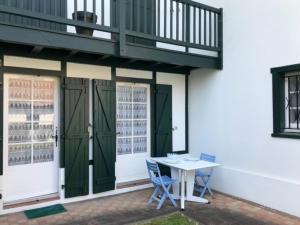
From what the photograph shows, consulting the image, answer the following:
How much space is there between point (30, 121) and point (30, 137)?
26 centimetres

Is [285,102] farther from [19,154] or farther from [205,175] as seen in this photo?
[19,154]

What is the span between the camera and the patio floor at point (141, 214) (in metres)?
3.75

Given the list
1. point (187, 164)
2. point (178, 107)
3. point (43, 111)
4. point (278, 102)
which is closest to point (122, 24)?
point (43, 111)

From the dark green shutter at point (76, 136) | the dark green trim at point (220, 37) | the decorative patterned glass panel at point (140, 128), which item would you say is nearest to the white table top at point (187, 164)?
the decorative patterned glass panel at point (140, 128)

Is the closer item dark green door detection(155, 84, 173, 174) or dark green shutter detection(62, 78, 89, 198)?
dark green shutter detection(62, 78, 89, 198)

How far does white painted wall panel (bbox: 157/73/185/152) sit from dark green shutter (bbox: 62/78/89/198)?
6.24ft

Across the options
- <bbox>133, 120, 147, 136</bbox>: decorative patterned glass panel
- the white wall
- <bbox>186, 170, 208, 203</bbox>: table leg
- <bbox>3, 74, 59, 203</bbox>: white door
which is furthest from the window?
<bbox>3, 74, 59, 203</bbox>: white door

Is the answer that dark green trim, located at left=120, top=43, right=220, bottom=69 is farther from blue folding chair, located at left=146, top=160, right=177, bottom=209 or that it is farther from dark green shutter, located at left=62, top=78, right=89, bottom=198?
blue folding chair, located at left=146, top=160, right=177, bottom=209

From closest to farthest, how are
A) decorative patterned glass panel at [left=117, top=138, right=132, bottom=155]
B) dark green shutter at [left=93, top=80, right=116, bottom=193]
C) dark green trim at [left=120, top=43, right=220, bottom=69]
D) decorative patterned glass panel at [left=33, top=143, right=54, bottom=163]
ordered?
dark green trim at [left=120, top=43, right=220, bottom=69], decorative patterned glass panel at [left=33, top=143, right=54, bottom=163], dark green shutter at [left=93, top=80, right=116, bottom=193], decorative patterned glass panel at [left=117, top=138, right=132, bottom=155]

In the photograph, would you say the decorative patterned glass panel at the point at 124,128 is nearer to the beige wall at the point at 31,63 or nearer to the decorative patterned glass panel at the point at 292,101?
the beige wall at the point at 31,63

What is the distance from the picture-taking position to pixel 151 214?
158 inches

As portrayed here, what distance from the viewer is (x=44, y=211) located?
161 inches

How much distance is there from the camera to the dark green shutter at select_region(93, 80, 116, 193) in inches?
185

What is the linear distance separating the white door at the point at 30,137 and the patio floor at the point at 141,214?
478 mm
